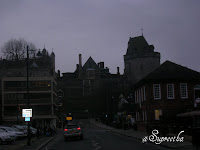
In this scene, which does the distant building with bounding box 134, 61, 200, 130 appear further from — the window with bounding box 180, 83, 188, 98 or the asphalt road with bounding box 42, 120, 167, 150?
the asphalt road with bounding box 42, 120, 167, 150

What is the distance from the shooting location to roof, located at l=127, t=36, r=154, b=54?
13338 centimetres

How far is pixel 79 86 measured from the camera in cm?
14212

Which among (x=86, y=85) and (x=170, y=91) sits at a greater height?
(x=86, y=85)

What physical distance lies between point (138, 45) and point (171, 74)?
95380 millimetres

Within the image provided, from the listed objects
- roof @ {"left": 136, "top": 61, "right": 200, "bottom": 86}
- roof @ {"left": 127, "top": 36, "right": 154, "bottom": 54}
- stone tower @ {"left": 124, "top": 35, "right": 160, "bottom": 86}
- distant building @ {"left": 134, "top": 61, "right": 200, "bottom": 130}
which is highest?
roof @ {"left": 127, "top": 36, "right": 154, "bottom": 54}

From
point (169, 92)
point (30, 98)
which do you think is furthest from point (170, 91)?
point (30, 98)

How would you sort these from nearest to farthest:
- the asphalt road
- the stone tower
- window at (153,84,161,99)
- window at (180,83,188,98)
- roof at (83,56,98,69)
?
the asphalt road → window at (180,83,188,98) → window at (153,84,161,99) → the stone tower → roof at (83,56,98,69)

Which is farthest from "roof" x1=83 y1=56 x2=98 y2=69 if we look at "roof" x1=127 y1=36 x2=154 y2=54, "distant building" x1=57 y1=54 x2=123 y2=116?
"roof" x1=127 y1=36 x2=154 y2=54

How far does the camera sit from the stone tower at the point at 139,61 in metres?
128

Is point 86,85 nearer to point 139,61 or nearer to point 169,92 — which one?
point 139,61

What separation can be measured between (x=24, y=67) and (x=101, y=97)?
2851 cm

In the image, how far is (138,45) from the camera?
136 meters

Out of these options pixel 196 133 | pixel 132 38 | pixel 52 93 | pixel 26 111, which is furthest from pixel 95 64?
pixel 196 133

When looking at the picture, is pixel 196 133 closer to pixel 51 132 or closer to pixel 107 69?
pixel 51 132
